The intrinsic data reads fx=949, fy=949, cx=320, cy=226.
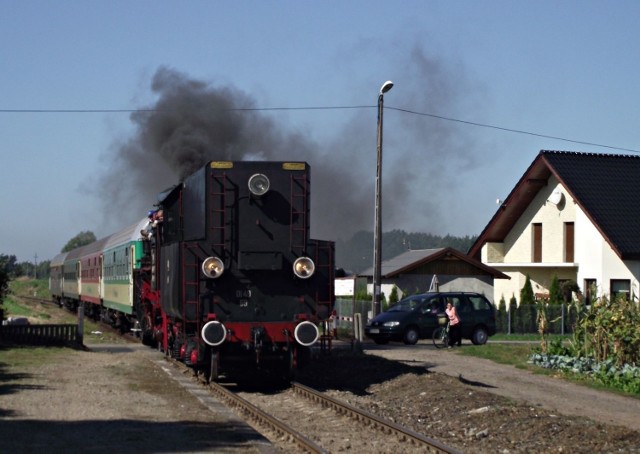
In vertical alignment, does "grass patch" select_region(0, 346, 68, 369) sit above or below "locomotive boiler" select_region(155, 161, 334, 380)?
below

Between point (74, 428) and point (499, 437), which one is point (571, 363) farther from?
point (74, 428)

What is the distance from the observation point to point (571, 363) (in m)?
20.8

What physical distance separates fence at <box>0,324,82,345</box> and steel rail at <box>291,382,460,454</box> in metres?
10.7

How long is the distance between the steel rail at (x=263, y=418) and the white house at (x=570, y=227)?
25160 millimetres

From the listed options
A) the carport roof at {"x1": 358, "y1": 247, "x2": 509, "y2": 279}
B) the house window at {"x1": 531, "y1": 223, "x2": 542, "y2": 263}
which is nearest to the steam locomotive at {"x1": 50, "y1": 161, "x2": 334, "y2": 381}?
the house window at {"x1": 531, "y1": 223, "x2": 542, "y2": 263}

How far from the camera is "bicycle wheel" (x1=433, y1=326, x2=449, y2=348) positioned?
88.0 feet

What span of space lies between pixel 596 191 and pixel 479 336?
14895 mm

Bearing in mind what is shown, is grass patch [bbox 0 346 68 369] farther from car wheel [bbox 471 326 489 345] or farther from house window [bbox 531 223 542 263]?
house window [bbox 531 223 542 263]

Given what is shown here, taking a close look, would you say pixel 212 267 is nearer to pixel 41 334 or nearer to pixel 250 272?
pixel 250 272

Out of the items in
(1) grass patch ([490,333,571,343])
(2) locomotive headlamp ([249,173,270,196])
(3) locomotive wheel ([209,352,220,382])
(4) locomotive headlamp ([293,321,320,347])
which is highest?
(2) locomotive headlamp ([249,173,270,196])

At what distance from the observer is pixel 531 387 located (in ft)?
59.7

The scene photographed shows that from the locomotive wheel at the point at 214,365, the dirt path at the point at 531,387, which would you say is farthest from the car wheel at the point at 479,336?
the locomotive wheel at the point at 214,365

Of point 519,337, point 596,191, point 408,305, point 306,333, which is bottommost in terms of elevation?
point 519,337

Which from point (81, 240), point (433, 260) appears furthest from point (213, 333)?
point (81, 240)
